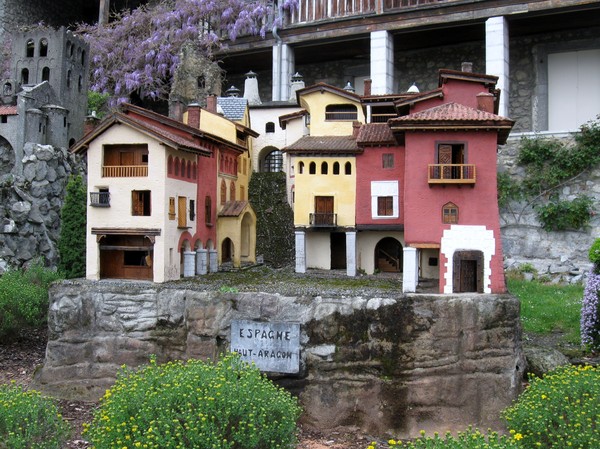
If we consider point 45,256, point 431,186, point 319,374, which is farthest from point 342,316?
point 45,256

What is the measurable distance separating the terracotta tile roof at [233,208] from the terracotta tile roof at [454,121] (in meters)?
9.02

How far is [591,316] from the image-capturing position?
22.6m

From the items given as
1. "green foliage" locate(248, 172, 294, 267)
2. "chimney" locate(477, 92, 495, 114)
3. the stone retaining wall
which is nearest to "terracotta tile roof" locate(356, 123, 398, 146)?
"chimney" locate(477, 92, 495, 114)

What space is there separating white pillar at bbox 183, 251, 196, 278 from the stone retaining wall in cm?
232

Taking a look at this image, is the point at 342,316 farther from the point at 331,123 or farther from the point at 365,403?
the point at 331,123

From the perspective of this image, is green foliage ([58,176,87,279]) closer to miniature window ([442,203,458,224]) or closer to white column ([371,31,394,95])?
miniature window ([442,203,458,224])

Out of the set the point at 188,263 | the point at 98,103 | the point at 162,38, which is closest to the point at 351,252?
the point at 188,263

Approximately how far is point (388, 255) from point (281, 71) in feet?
61.5

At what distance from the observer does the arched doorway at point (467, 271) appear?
67.3ft

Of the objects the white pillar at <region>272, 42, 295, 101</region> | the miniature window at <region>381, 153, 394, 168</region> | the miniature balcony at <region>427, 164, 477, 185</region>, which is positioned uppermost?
the white pillar at <region>272, 42, 295, 101</region>

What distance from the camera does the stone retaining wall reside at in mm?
19984

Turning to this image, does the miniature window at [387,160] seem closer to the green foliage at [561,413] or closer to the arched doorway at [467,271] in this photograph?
the arched doorway at [467,271]

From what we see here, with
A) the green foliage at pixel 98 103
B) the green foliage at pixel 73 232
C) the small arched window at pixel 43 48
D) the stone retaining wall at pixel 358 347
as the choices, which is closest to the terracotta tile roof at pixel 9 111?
the small arched window at pixel 43 48

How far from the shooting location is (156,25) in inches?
1705
